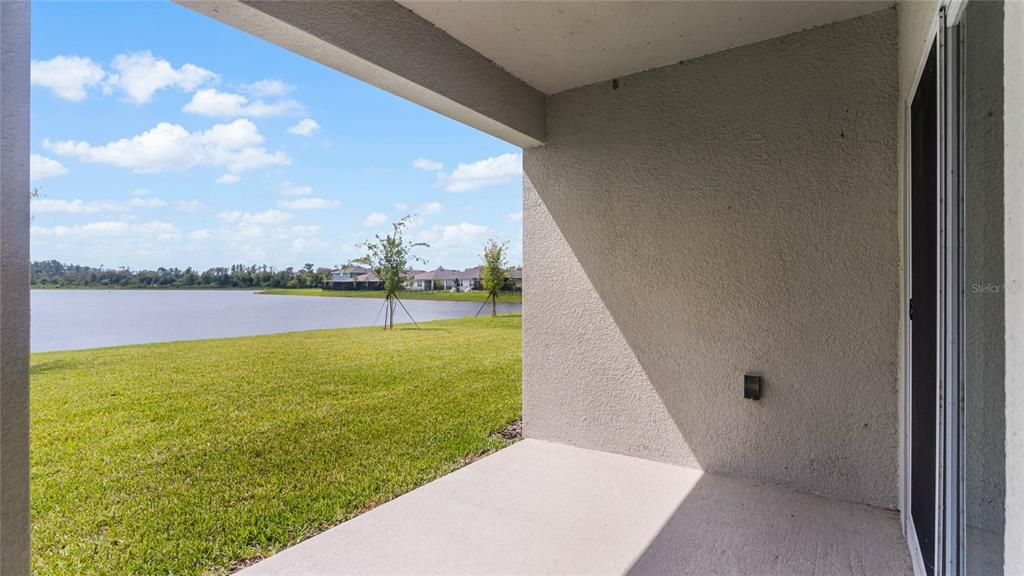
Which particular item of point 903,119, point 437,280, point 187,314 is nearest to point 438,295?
point 437,280

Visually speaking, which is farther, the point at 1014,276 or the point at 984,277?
the point at 984,277

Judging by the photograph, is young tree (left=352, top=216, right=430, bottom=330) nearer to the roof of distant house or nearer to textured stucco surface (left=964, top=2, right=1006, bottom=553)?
the roof of distant house

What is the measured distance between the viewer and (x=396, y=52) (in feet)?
7.44

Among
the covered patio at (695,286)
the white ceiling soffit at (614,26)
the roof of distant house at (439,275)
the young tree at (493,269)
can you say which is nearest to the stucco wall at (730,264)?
the covered patio at (695,286)

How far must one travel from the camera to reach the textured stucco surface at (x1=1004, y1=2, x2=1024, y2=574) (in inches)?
30.5

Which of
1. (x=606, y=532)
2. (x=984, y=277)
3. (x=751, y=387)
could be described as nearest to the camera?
(x=984, y=277)

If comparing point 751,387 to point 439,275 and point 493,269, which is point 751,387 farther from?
point 439,275

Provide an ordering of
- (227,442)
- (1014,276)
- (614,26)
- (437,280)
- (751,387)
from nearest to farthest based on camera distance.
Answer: (1014,276), (614,26), (751,387), (227,442), (437,280)

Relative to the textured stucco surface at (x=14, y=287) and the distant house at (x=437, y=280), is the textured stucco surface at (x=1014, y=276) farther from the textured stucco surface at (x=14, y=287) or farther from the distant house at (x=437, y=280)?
the distant house at (x=437, y=280)

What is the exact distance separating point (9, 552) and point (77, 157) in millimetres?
5042

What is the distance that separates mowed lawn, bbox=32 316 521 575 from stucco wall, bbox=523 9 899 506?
48.2 inches

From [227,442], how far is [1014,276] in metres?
4.46

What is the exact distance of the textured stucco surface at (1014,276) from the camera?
0.78m

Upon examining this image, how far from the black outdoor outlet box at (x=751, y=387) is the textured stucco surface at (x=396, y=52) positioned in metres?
2.18
